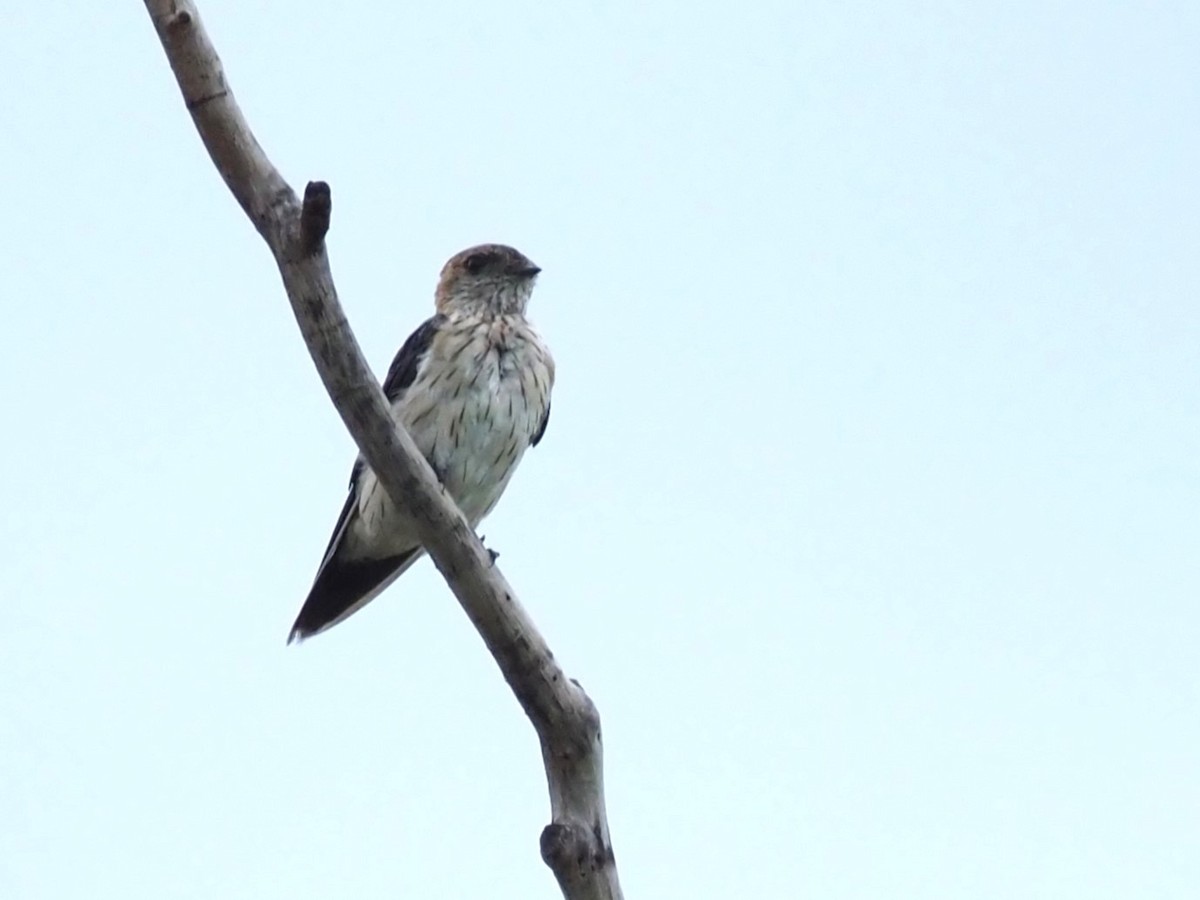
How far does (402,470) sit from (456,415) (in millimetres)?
2960

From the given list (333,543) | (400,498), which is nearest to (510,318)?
(333,543)

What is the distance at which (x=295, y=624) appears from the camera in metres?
9.30

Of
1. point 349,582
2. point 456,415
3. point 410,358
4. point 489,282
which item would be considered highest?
point 489,282

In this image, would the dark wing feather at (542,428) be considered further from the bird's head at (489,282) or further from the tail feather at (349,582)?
the tail feather at (349,582)

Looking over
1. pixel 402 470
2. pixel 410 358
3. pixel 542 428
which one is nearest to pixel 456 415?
pixel 410 358

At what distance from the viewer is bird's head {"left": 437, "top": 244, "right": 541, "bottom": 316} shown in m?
9.79

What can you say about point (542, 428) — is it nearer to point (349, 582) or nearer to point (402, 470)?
point (349, 582)

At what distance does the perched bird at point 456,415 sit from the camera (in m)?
9.17

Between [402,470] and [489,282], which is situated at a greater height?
[489,282]

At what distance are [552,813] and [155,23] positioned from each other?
3030 mm

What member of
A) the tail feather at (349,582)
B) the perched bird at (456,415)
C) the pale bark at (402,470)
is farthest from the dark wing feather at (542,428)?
the pale bark at (402,470)

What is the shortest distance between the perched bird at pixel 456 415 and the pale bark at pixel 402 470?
109 inches

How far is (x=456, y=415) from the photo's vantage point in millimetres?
9133

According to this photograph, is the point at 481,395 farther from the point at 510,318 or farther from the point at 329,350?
the point at 329,350
